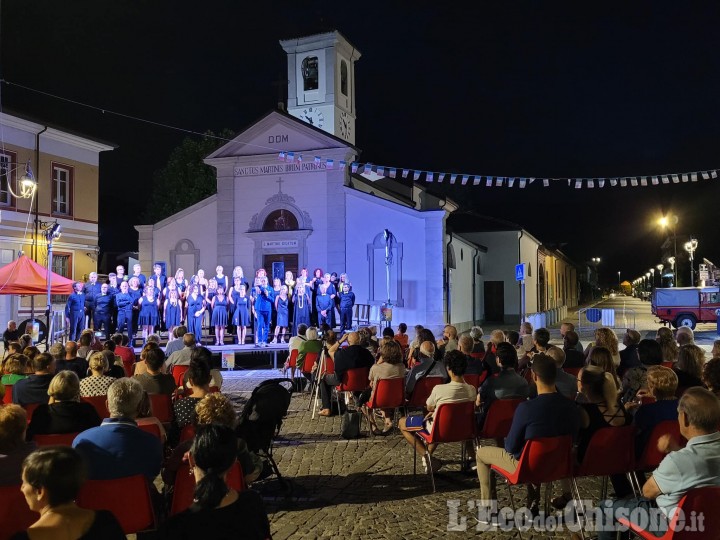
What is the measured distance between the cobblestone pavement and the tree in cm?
3582

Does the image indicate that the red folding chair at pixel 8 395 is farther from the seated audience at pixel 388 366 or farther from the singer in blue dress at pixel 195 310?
the singer in blue dress at pixel 195 310

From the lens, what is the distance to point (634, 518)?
4.05 metres

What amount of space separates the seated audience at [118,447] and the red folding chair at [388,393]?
4260 millimetres

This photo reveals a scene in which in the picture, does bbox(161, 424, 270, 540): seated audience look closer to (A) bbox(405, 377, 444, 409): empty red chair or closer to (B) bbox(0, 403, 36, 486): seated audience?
(B) bbox(0, 403, 36, 486): seated audience

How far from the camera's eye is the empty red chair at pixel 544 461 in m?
4.84

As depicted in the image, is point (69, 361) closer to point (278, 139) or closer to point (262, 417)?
point (262, 417)

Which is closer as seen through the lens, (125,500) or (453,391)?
(125,500)

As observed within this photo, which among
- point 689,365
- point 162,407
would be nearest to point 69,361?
point 162,407

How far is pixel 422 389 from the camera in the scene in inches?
330

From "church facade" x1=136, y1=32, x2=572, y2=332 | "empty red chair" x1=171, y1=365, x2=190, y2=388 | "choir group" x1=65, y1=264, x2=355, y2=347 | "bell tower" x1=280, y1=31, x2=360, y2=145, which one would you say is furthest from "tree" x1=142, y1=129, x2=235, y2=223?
"empty red chair" x1=171, y1=365, x2=190, y2=388

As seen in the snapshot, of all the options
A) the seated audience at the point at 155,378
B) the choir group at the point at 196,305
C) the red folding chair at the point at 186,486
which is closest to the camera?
the red folding chair at the point at 186,486

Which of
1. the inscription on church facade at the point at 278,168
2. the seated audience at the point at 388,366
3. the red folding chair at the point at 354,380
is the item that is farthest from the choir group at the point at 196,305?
the seated audience at the point at 388,366

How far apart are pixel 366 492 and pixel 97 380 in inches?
121

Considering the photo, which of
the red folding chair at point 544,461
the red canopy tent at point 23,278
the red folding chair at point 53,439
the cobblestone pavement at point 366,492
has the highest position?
the red canopy tent at point 23,278
